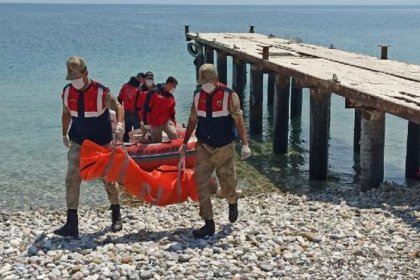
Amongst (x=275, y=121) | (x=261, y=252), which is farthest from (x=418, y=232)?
(x=275, y=121)

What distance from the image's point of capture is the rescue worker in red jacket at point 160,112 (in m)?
12.7

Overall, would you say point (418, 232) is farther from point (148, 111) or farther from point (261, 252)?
point (148, 111)

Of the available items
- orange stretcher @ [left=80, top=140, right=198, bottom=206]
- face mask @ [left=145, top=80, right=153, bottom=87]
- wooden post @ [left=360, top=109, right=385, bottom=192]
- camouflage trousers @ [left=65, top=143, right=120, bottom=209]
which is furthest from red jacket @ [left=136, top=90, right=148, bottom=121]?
camouflage trousers @ [left=65, top=143, right=120, bottom=209]

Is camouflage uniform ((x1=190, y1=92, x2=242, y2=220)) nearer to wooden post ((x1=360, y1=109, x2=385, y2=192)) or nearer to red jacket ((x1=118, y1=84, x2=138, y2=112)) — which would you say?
wooden post ((x1=360, y1=109, x2=385, y2=192))

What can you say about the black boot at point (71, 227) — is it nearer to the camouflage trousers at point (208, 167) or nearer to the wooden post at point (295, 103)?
the camouflage trousers at point (208, 167)

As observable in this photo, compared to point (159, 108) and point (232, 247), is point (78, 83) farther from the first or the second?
point (159, 108)

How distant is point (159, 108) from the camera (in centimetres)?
1291

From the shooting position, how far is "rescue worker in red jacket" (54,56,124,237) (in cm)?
754

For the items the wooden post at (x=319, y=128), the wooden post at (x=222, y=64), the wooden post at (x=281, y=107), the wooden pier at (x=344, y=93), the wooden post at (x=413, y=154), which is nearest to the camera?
the wooden pier at (x=344, y=93)

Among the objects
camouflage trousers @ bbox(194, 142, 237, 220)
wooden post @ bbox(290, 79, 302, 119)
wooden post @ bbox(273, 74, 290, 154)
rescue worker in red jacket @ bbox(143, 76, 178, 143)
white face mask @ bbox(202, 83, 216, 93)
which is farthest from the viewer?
wooden post @ bbox(290, 79, 302, 119)

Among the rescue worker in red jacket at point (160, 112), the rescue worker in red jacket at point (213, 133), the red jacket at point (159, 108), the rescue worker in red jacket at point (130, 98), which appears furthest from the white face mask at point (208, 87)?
the rescue worker in red jacket at point (130, 98)

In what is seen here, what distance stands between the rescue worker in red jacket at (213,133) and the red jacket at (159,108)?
4799 millimetres

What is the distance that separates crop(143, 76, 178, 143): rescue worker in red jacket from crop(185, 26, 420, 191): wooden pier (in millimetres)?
2942

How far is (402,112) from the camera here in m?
10.1
